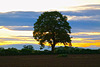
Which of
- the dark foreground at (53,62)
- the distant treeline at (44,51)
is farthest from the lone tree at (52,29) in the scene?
the dark foreground at (53,62)

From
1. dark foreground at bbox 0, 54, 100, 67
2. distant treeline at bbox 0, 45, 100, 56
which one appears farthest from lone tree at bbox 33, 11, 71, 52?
dark foreground at bbox 0, 54, 100, 67

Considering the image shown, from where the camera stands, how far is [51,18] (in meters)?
65.9

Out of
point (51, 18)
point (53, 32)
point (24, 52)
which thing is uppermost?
point (51, 18)

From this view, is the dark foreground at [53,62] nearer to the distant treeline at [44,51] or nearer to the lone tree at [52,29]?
the distant treeline at [44,51]

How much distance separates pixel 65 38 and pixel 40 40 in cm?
763

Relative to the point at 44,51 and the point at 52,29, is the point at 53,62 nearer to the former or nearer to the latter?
the point at 44,51

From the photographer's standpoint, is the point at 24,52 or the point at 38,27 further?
the point at 38,27

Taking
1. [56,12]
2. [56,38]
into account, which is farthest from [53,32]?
[56,12]

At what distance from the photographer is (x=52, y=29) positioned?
214 feet

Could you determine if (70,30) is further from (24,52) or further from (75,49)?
(24,52)

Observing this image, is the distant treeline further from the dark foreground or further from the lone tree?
the dark foreground

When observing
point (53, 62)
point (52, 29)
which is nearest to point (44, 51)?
point (52, 29)

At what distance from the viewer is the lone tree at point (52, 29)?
214 ft

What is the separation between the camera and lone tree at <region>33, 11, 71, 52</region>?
65.2m
